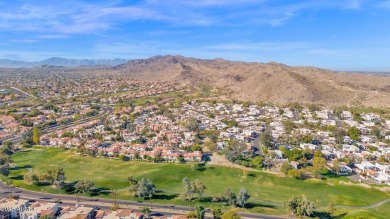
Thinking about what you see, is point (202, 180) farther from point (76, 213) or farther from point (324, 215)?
point (76, 213)

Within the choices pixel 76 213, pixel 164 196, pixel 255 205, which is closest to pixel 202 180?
pixel 164 196

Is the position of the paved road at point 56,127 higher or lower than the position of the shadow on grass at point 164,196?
higher

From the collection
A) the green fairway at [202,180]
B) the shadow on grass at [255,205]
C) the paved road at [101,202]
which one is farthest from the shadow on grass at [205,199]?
the shadow on grass at [255,205]

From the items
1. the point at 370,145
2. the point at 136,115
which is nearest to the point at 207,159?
the point at 370,145

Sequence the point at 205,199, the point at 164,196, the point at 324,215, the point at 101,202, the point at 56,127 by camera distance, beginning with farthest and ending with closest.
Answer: the point at 56,127
the point at 164,196
the point at 205,199
the point at 101,202
the point at 324,215

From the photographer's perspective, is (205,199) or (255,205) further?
(205,199)

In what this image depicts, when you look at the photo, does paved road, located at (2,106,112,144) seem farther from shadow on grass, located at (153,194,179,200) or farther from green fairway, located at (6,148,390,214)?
shadow on grass, located at (153,194,179,200)

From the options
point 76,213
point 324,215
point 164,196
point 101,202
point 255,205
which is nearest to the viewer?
point 76,213

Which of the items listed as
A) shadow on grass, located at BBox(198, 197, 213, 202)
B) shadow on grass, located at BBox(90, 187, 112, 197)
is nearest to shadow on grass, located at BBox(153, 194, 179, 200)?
shadow on grass, located at BBox(198, 197, 213, 202)

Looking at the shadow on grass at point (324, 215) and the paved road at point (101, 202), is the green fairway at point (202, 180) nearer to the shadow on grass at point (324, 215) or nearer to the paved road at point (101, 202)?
the paved road at point (101, 202)
